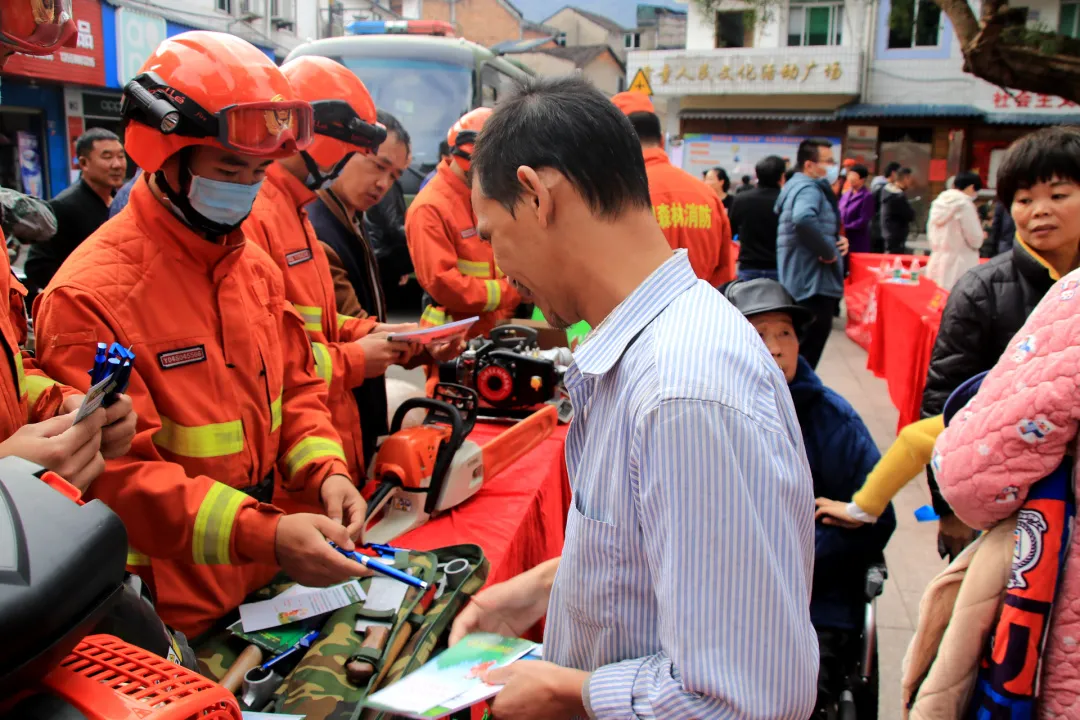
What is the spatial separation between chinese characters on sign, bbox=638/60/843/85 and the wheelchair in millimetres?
23580

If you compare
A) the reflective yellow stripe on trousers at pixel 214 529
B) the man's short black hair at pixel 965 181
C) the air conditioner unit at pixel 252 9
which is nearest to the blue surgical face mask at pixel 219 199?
the reflective yellow stripe on trousers at pixel 214 529

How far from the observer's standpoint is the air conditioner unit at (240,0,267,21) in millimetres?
18891

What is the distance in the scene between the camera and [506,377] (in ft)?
10.8

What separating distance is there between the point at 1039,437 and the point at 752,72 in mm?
25626

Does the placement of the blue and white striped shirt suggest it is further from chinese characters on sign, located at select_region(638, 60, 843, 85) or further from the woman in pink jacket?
chinese characters on sign, located at select_region(638, 60, 843, 85)

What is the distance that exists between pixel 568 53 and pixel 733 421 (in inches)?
1620

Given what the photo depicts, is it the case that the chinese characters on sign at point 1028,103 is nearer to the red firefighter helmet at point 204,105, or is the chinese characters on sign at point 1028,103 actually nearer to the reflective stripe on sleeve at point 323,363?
the reflective stripe on sleeve at point 323,363

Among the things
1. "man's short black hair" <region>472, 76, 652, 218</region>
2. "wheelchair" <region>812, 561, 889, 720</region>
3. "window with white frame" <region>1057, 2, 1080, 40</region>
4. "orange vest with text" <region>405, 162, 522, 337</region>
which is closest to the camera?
"man's short black hair" <region>472, 76, 652, 218</region>

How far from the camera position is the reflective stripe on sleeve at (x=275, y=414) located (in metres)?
1.98

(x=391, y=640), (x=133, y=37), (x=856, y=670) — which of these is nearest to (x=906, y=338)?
(x=856, y=670)

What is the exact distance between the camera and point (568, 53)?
3925cm

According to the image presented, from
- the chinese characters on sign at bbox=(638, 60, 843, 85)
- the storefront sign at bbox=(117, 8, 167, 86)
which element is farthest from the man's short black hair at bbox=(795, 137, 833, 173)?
the chinese characters on sign at bbox=(638, 60, 843, 85)

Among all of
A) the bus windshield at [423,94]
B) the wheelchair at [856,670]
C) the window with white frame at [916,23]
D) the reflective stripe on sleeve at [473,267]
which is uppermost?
the window with white frame at [916,23]

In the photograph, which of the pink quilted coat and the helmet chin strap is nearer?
the pink quilted coat
